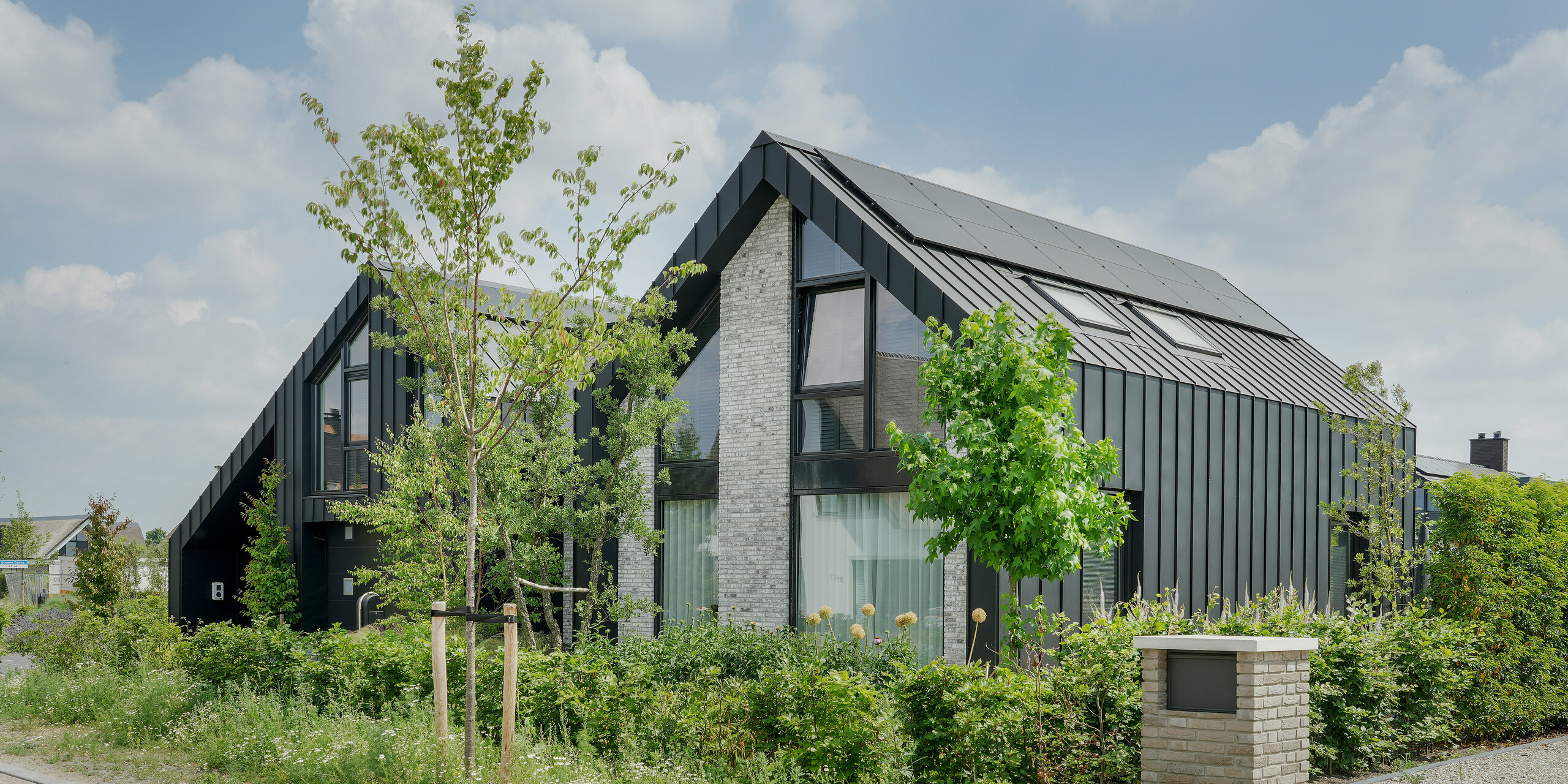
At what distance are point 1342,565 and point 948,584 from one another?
7793mm

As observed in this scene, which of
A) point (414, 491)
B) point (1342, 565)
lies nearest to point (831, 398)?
point (414, 491)

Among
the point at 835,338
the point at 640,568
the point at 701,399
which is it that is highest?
the point at 835,338

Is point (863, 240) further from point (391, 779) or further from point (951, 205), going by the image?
point (391, 779)

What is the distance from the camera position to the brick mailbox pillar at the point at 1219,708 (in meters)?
6.39

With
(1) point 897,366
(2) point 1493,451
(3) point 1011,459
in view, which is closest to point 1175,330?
(1) point 897,366

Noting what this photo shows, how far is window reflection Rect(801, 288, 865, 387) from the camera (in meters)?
12.4

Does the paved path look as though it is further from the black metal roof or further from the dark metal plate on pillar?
the black metal roof

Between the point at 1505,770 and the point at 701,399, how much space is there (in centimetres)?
910

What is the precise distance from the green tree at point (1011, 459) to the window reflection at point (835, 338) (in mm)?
3483

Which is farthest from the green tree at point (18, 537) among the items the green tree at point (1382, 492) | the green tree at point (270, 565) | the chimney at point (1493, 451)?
the chimney at point (1493, 451)

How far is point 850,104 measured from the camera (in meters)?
13.7

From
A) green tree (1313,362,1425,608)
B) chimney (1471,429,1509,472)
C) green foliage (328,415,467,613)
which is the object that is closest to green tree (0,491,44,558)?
green foliage (328,415,467,613)

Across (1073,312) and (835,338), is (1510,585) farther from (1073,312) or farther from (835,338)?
(835,338)

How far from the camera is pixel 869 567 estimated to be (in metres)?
11.9
